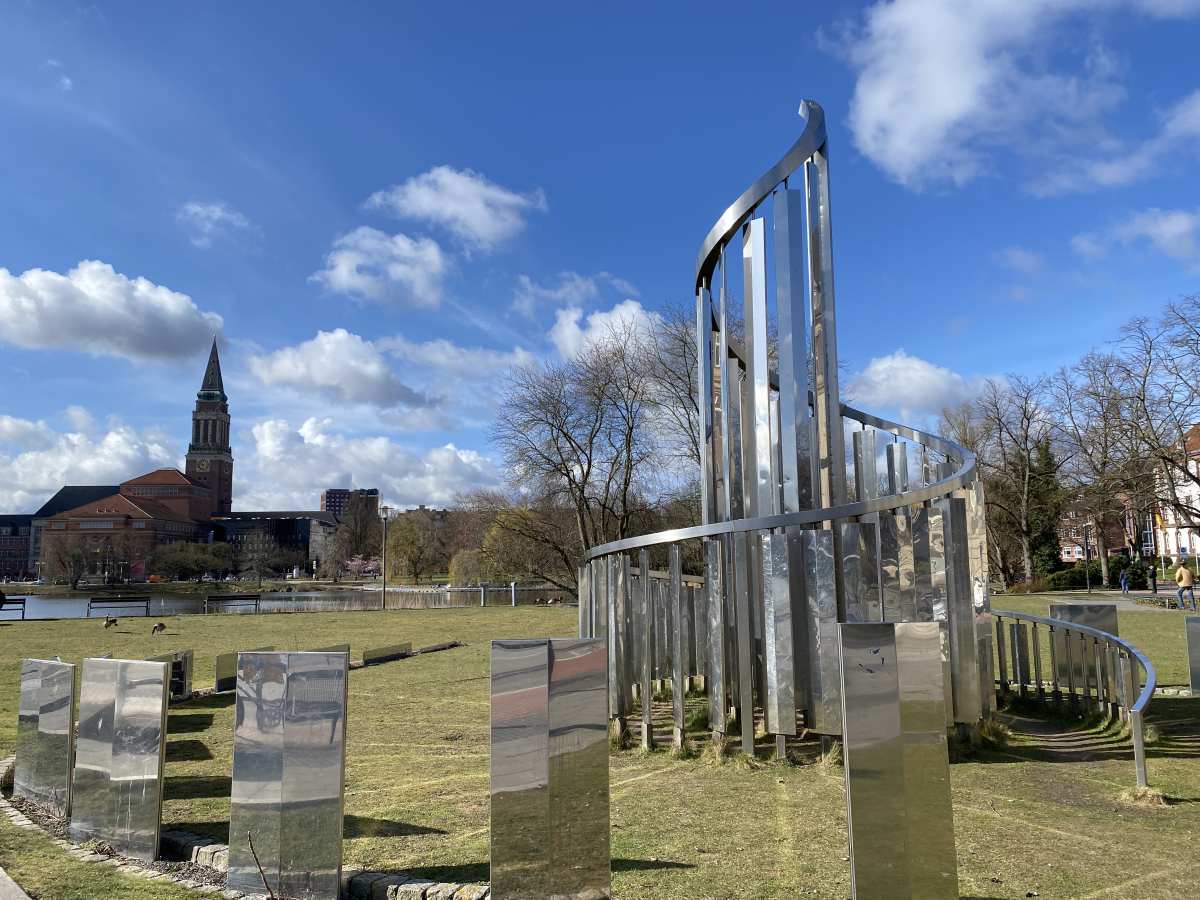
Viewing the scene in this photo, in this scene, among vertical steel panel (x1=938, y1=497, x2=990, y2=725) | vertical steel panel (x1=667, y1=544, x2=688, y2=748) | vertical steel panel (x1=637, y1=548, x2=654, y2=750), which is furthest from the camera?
vertical steel panel (x1=637, y1=548, x2=654, y2=750)

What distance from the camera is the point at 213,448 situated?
14638 centimetres

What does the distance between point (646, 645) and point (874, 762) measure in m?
5.09

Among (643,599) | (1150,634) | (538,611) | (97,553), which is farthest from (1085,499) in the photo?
(97,553)

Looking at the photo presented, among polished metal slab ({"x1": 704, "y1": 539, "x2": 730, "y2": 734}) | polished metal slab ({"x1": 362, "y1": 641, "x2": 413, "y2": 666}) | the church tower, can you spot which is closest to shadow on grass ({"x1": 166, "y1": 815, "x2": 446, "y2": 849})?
polished metal slab ({"x1": 704, "y1": 539, "x2": 730, "y2": 734})

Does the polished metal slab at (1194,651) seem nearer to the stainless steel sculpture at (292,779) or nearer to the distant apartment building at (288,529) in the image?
the stainless steel sculpture at (292,779)

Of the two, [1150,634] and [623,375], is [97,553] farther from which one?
[1150,634]

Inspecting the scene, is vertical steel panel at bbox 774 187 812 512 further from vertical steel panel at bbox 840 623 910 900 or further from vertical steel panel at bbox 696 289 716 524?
vertical steel panel at bbox 840 623 910 900

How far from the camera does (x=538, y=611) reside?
2955 cm

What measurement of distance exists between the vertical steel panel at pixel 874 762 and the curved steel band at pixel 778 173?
207 inches

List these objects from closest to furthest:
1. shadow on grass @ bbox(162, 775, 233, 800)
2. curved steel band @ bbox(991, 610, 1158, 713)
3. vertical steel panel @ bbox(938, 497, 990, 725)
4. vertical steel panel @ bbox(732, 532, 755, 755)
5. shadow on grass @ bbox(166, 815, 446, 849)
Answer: shadow on grass @ bbox(166, 815, 446, 849), curved steel band @ bbox(991, 610, 1158, 713), shadow on grass @ bbox(162, 775, 233, 800), vertical steel panel @ bbox(732, 532, 755, 755), vertical steel panel @ bbox(938, 497, 990, 725)

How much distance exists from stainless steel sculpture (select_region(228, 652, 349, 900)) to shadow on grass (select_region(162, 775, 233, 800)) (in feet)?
6.47

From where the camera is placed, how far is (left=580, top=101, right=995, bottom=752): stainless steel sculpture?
705 cm

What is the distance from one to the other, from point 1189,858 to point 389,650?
14425 mm

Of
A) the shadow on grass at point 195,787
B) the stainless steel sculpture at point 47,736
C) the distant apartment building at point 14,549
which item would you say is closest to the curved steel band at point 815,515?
the shadow on grass at point 195,787
